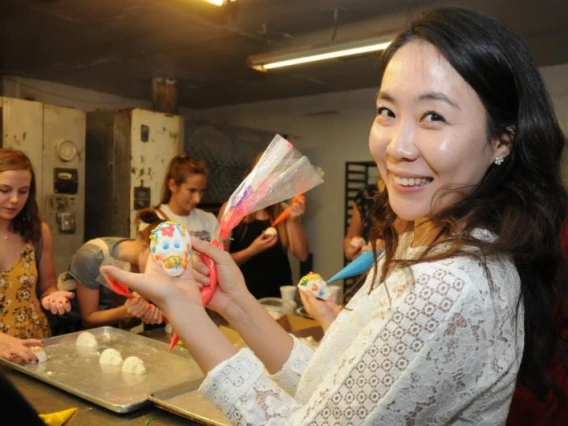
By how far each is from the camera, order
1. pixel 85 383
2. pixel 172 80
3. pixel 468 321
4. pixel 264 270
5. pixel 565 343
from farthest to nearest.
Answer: pixel 172 80
pixel 264 270
pixel 85 383
pixel 565 343
pixel 468 321

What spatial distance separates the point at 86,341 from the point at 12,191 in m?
0.86

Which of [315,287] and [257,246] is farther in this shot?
[257,246]

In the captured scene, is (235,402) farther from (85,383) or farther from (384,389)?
(85,383)

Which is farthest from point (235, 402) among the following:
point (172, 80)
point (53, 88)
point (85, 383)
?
point (53, 88)

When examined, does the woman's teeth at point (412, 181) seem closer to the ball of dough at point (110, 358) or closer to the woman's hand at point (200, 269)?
the woman's hand at point (200, 269)

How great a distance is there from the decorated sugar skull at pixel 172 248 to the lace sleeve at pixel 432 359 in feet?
1.32

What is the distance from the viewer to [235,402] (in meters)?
0.94

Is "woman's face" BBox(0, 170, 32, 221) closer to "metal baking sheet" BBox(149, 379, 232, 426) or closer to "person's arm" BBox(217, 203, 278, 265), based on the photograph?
"person's arm" BBox(217, 203, 278, 265)

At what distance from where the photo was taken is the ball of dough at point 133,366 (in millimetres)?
1785

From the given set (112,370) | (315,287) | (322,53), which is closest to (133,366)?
(112,370)

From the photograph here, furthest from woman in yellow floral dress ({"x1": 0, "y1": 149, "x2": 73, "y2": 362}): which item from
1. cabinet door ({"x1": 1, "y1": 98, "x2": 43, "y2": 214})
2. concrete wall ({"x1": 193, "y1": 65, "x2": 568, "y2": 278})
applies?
concrete wall ({"x1": 193, "y1": 65, "x2": 568, "y2": 278})

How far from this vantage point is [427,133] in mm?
881

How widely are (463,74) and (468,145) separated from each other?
0.12 meters

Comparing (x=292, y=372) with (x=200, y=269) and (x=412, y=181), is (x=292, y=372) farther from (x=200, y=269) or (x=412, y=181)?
(x=412, y=181)
